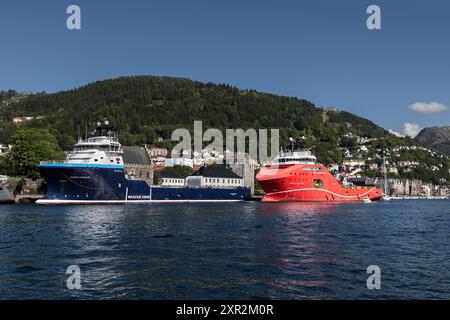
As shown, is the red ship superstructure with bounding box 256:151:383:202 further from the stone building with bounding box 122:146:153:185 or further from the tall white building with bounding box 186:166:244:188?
the stone building with bounding box 122:146:153:185

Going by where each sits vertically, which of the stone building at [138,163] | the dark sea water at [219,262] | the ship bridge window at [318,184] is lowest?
the dark sea water at [219,262]

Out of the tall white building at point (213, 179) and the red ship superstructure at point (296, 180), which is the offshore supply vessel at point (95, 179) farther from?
the tall white building at point (213, 179)

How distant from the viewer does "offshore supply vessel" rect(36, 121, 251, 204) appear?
224 feet

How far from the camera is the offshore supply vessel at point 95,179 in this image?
2687 inches

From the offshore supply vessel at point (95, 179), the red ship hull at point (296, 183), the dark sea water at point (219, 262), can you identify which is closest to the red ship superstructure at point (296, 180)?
the red ship hull at point (296, 183)

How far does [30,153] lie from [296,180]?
2254 inches

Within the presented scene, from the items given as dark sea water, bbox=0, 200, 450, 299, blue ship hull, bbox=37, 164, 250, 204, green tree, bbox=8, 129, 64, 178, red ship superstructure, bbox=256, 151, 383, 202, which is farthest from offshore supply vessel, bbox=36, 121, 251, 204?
dark sea water, bbox=0, 200, 450, 299

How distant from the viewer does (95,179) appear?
7050 cm

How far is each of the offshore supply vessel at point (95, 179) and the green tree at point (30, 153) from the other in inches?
734

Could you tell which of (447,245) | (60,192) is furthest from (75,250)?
(60,192)

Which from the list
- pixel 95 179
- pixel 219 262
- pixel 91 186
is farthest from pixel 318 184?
pixel 219 262
